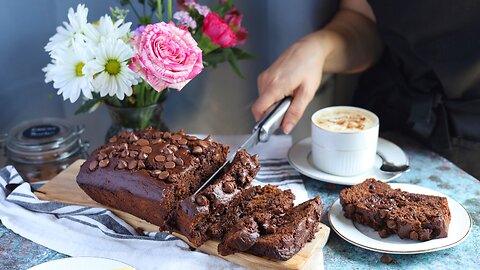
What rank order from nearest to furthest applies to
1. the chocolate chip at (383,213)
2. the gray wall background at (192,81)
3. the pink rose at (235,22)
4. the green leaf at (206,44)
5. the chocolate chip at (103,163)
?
the chocolate chip at (383,213) < the chocolate chip at (103,163) < the green leaf at (206,44) < the pink rose at (235,22) < the gray wall background at (192,81)

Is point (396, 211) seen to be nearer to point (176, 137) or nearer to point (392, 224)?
point (392, 224)

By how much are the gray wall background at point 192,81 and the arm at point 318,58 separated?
11cm

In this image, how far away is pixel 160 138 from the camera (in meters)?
1.35

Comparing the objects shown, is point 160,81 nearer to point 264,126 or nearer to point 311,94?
point 264,126

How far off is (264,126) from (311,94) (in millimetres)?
210

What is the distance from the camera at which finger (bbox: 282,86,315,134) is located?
155cm

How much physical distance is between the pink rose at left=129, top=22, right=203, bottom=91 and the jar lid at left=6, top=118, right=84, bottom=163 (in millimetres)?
423

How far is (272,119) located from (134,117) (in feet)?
1.14

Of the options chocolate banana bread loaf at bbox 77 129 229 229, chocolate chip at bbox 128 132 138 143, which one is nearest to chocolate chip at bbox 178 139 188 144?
chocolate banana bread loaf at bbox 77 129 229 229

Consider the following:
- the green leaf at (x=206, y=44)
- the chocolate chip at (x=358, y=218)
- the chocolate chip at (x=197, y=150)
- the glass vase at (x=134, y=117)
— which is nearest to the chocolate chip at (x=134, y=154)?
the chocolate chip at (x=197, y=150)

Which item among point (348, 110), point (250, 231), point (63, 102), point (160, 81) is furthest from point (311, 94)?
point (63, 102)

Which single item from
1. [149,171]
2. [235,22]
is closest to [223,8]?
[235,22]

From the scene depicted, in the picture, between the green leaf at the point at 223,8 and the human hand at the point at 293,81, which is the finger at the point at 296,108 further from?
the green leaf at the point at 223,8

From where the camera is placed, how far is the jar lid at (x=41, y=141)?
158 centimetres
